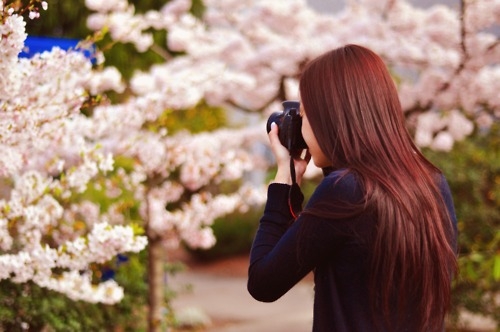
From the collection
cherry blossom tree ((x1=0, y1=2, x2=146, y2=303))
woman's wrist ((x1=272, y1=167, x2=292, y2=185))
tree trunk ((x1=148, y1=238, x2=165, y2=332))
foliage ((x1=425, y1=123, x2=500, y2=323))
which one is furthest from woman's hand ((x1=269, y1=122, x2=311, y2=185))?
foliage ((x1=425, y1=123, x2=500, y2=323))

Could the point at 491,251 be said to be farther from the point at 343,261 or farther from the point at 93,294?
the point at 343,261

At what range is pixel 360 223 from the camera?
1.93 metres

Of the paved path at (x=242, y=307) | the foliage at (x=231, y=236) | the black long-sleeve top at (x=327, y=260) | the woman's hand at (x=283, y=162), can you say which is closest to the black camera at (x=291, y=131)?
the woman's hand at (x=283, y=162)

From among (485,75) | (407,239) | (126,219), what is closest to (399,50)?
(485,75)

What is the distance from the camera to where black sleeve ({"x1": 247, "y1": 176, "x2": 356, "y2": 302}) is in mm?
1925

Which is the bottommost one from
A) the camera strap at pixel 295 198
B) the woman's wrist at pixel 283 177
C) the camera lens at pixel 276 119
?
the camera strap at pixel 295 198

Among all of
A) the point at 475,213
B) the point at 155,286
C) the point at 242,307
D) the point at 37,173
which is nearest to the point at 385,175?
the point at 37,173

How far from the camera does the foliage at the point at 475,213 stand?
6.60m

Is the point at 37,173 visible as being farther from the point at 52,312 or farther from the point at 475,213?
the point at 475,213

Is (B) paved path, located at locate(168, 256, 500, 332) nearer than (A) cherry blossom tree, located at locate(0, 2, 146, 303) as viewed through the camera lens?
No

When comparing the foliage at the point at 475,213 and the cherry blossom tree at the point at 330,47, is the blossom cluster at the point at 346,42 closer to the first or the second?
the cherry blossom tree at the point at 330,47

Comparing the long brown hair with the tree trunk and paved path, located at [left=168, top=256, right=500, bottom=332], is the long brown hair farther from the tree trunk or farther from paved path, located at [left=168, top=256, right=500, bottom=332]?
paved path, located at [left=168, top=256, right=500, bottom=332]

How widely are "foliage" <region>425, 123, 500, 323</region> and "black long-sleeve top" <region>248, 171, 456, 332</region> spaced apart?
4129 mm

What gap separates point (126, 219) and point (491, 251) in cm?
253
